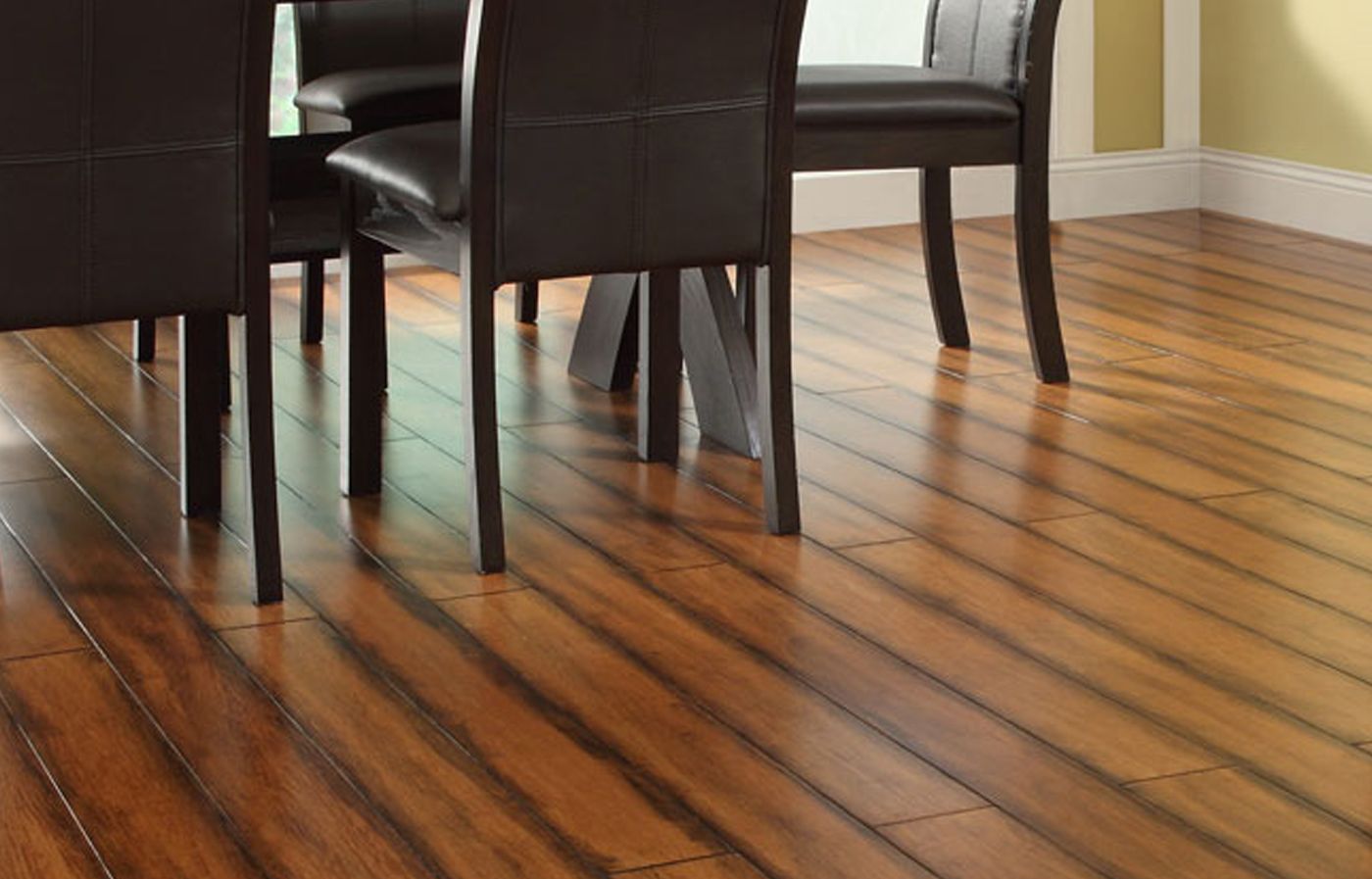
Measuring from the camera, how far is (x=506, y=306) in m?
4.59

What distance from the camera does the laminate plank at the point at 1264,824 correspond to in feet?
6.73

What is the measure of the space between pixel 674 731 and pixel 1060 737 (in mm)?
393

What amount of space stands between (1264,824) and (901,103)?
73.2 inches

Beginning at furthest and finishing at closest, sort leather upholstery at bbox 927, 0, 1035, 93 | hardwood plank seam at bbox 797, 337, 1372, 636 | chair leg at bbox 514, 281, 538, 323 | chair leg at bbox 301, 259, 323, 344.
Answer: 1. chair leg at bbox 514, 281, 538, 323
2. chair leg at bbox 301, 259, 323, 344
3. leather upholstery at bbox 927, 0, 1035, 93
4. hardwood plank seam at bbox 797, 337, 1372, 636

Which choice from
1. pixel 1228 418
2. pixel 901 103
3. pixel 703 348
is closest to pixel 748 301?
pixel 703 348

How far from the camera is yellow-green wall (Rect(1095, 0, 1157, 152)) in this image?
5594 mm

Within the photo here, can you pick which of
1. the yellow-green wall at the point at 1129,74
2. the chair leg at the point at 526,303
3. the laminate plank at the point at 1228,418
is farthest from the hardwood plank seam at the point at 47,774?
the yellow-green wall at the point at 1129,74

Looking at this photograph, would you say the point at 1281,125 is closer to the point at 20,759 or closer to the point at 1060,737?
the point at 1060,737

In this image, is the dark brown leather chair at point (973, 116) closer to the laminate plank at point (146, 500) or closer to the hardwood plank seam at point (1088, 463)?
the hardwood plank seam at point (1088, 463)

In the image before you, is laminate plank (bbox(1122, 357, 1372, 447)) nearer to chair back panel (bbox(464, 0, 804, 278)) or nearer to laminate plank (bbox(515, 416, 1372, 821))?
laminate plank (bbox(515, 416, 1372, 821))

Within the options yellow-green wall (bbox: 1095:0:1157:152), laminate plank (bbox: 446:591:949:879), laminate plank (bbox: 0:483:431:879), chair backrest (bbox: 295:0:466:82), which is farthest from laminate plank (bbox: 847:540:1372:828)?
yellow-green wall (bbox: 1095:0:1157:152)

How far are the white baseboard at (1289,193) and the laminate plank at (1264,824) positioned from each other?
323cm

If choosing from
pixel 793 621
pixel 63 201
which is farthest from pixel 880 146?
pixel 63 201

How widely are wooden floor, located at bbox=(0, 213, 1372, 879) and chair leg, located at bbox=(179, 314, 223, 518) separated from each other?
0.05m
